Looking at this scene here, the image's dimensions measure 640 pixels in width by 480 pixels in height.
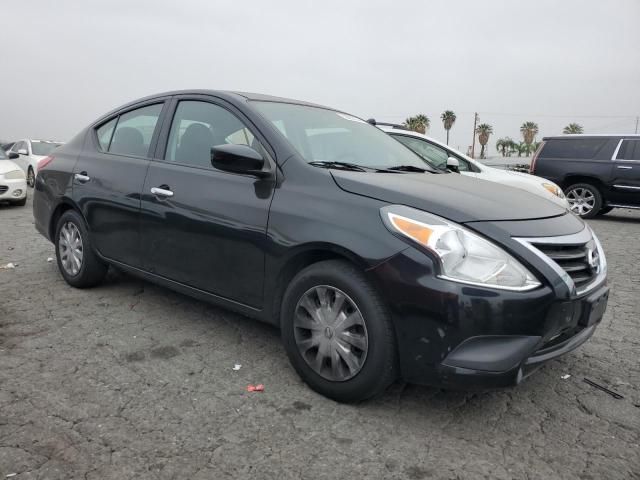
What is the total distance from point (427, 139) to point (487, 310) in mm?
5472

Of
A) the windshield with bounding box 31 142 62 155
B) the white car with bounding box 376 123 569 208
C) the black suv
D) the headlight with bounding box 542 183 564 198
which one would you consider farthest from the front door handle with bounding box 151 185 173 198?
the windshield with bounding box 31 142 62 155

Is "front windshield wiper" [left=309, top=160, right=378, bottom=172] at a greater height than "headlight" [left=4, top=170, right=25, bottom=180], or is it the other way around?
"front windshield wiper" [left=309, top=160, right=378, bottom=172]

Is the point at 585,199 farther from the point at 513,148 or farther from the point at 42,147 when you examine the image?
the point at 513,148

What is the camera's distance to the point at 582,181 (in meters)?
11.0

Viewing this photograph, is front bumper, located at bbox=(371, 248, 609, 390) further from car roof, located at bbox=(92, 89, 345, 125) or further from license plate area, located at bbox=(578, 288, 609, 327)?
car roof, located at bbox=(92, 89, 345, 125)

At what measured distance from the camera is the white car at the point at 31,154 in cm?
1389

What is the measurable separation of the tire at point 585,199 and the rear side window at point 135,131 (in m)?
9.71

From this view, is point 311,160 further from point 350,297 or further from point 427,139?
point 427,139

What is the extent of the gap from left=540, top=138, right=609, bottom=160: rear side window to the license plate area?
9.47 meters

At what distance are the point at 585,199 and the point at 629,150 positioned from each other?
4.16ft

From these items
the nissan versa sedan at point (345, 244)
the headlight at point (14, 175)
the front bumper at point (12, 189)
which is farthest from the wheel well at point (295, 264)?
the headlight at point (14, 175)

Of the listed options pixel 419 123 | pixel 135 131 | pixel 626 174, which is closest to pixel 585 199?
pixel 626 174

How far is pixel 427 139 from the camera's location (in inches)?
289

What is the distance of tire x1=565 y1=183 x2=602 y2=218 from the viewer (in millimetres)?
10836
